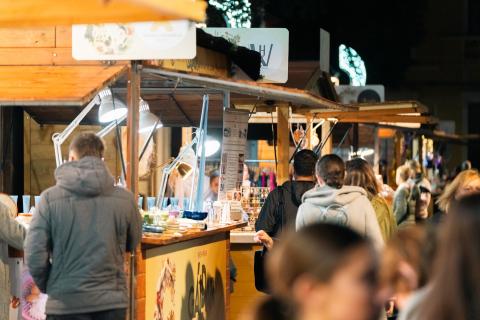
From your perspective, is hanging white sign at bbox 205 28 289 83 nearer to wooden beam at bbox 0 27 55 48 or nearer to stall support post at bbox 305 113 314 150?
stall support post at bbox 305 113 314 150

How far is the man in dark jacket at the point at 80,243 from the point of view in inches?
247

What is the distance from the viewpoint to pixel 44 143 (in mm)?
12477

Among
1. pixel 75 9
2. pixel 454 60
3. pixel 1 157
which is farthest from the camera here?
pixel 454 60

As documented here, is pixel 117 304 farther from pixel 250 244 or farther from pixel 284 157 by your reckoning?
pixel 284 157

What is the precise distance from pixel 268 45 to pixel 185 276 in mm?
3342

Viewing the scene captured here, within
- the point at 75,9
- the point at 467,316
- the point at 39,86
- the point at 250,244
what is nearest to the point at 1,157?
the point at 250,244

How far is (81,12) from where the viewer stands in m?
5.09

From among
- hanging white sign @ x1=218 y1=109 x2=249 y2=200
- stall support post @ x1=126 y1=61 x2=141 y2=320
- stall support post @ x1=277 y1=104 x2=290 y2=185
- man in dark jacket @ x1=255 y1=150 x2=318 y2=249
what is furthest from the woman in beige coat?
stall support post @ x1=277 y1=104 x2=290 y2=185

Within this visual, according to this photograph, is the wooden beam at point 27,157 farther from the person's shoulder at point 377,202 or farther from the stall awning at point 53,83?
the person's shoulder at point 377,202

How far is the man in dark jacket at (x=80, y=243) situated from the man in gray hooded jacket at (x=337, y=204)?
66.4 inches

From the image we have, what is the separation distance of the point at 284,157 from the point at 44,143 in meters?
2.80

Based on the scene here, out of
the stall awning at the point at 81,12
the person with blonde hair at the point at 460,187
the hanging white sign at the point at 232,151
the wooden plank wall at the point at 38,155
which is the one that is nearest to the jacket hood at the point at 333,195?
the person with blonde hair at the point at 460,187

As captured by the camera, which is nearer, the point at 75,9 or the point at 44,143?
the point at 75,9

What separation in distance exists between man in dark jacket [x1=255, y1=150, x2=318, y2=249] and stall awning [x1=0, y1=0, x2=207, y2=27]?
3990 millimetres
